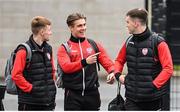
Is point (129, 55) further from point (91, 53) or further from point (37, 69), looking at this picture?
point (37, 69)

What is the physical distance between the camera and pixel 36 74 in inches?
281

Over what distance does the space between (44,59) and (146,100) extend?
4.04 ft

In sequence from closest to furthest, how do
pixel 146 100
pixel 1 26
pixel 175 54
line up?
pixel 146 100
pixel 175 54
pixel 1 26

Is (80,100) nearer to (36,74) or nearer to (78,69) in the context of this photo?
(78,69)

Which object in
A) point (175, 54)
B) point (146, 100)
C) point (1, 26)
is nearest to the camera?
point (146, 100)

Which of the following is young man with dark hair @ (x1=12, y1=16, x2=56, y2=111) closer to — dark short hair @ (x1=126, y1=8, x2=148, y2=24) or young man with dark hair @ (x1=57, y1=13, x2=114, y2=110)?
young man with dark hair @ (x1=57, y1=13, x2=114, y2=110)

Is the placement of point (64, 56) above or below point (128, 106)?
above

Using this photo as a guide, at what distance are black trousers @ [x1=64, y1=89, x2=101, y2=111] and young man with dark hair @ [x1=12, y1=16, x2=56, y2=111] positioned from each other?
0.24m

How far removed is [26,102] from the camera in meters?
7.20

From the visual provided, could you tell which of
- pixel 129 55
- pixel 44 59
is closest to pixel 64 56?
pixel 44 59

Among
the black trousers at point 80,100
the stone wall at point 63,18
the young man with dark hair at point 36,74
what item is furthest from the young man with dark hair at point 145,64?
the stone wall at point 63,18

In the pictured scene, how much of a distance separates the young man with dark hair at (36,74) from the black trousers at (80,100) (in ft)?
0.80

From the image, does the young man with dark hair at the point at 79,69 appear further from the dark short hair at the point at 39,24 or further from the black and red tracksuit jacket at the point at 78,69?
the dark short hair at the point at 39,24

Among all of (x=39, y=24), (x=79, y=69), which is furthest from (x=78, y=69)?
(x=39, y=24)
